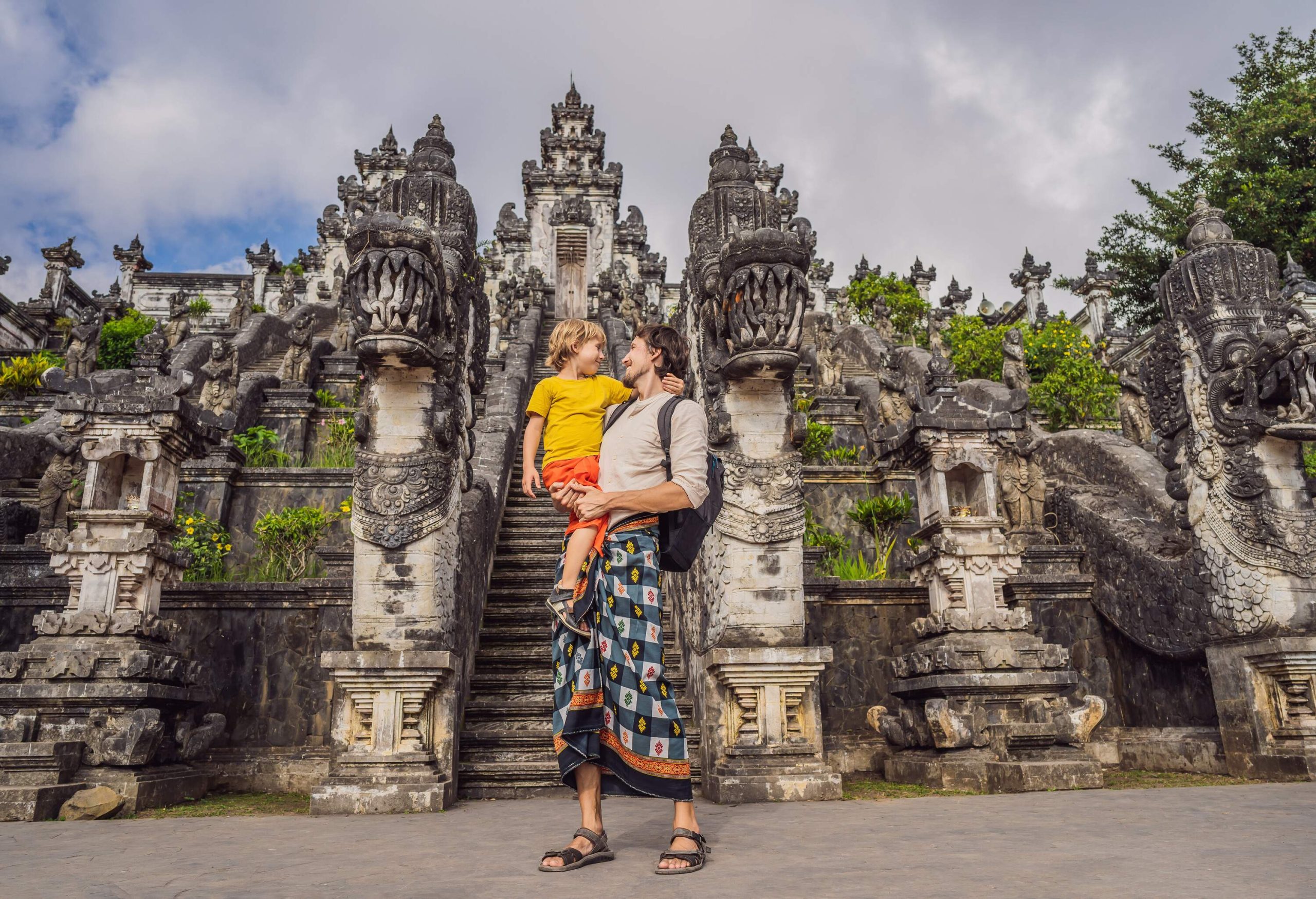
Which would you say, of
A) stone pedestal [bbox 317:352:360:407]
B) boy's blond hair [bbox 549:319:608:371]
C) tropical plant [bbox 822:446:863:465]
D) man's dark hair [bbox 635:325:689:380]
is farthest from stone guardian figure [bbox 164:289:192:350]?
man's dark hair [bbox 635:325:689:380]

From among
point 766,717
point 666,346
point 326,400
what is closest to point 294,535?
point 326,400

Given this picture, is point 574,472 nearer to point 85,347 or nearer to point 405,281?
point 405,281

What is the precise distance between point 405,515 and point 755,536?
2.14 m

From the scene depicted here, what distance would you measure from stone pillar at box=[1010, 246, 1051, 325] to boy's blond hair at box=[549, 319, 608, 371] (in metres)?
24.7

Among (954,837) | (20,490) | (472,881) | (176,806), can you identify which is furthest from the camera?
(20,490)

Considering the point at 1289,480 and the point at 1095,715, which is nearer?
the point at 1095,715

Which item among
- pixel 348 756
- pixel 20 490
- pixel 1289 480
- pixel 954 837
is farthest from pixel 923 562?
pixel 20 490

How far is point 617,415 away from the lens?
3492mm

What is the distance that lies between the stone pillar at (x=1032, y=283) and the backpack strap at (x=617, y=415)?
24811 mm

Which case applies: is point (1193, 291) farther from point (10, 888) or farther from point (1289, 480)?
point (10, 888)

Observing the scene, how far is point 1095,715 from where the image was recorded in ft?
17.8

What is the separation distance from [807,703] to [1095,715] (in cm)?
193

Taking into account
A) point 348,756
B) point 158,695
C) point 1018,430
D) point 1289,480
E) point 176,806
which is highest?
point 1018,430

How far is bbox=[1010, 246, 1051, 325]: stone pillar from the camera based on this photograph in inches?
1026
